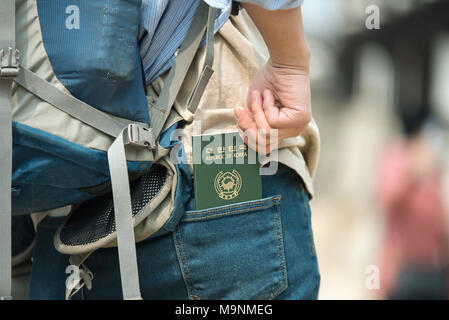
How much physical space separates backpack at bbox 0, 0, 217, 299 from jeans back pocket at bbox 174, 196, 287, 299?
65 millimetres

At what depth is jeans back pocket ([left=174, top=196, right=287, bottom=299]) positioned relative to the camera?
3.08ft

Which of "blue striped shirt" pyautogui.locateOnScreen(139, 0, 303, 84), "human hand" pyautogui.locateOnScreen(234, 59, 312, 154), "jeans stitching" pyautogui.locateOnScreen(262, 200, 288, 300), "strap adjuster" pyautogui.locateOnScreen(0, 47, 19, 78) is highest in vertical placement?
"blue striped shirt" pyautogui.locateOnScreen(139, 0, 303, 84)

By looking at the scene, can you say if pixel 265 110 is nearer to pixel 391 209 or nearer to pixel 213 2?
pixel 213 2

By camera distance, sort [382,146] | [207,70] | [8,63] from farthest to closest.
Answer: [382,146] < [207,70] < [8,63]

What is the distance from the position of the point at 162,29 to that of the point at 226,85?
143 mm

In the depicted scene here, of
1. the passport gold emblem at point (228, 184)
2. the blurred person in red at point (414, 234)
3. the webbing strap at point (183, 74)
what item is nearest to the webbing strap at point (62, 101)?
the webbing strap at point (183, 74)

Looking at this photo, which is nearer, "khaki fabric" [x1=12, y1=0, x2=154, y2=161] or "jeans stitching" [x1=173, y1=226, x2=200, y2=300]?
"khaki fabric" [x1=12, y1=0, x2=154, y2=161]

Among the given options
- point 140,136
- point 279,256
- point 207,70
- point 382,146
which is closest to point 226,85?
point 207,70

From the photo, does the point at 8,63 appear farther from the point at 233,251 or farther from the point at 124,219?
the point at 233,251

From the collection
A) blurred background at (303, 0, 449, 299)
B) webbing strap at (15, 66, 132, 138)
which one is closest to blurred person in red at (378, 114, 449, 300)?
blurred background at (303, 0, 449, 299)

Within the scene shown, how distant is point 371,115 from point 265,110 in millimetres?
2924

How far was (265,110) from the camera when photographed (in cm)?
94

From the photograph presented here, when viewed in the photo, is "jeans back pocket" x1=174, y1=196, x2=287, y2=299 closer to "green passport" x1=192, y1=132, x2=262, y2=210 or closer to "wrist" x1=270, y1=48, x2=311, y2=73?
"green passport" x1=192, y1=132, x2=262, y2=210

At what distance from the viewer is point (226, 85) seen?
0.98 meters
